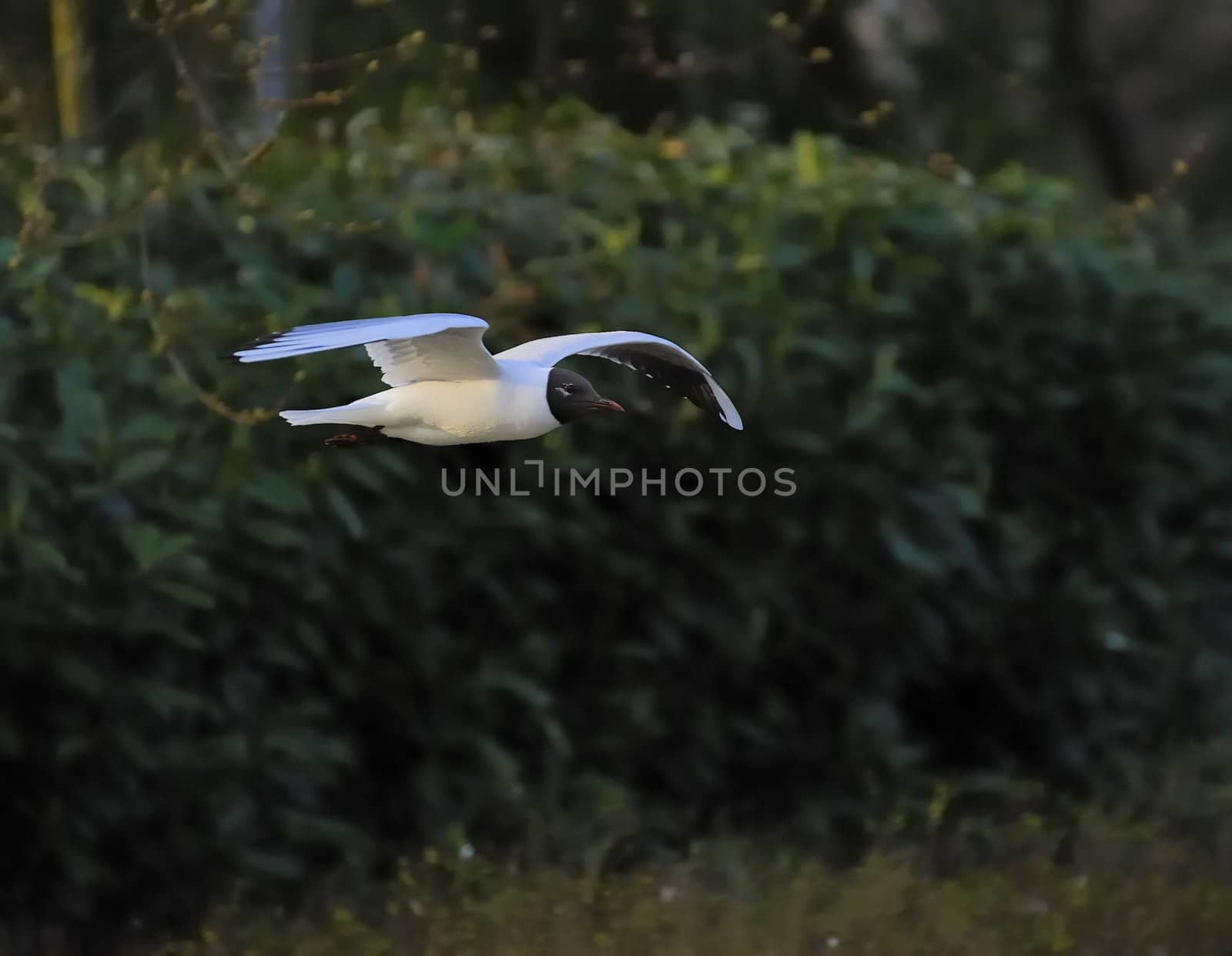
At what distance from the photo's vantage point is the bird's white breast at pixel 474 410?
203 centimetres

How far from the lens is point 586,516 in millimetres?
4656

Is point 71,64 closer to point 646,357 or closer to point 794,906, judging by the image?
point 646,357

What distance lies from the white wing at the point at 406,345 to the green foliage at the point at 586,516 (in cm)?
149

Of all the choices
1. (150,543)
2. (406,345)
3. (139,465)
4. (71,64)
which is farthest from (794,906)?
(71,64)

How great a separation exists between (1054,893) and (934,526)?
3.39 ft

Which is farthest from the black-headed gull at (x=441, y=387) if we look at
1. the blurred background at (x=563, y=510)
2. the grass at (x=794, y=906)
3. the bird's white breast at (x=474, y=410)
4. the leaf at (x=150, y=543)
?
the grass at (x=794, y=906)

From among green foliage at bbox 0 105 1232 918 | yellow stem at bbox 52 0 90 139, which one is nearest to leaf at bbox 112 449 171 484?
green foliage at bbox 0 105 1232 918

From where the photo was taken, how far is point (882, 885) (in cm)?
450

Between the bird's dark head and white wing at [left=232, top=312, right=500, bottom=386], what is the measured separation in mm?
93

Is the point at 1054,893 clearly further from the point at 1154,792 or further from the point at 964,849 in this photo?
the point at 1154,792

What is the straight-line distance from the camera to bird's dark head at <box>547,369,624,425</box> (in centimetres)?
203

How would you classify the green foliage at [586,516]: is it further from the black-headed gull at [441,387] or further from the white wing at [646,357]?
the black-headed gull at [441,387]

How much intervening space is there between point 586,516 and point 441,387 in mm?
2535

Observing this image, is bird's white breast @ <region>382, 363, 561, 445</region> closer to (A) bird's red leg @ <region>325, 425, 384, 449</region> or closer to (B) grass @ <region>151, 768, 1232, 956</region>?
(A) bird's red leg @ <region>325, 425, 384, 449</region>
